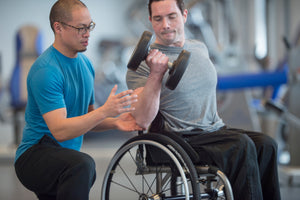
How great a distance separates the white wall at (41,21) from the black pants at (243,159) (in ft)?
22.5

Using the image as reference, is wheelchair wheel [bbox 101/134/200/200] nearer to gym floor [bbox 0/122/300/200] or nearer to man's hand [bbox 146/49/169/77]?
man's hand [bbox 146/49/169/77]

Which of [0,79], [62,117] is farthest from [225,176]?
[0,79]

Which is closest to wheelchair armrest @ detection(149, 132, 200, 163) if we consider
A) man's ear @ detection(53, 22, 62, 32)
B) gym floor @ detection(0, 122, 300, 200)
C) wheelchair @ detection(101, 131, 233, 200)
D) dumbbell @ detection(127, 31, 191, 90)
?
wheelchair @ detection(101, 131, 233, 200)

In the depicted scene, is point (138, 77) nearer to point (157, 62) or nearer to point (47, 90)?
point (157, 62)

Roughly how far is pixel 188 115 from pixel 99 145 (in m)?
3.27

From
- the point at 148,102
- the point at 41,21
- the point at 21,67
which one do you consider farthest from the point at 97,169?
the point at 41,21

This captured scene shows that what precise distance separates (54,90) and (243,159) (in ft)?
2.65

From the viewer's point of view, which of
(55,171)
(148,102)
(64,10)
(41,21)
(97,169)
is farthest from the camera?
(41,21)

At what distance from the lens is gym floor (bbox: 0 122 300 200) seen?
2.71 m

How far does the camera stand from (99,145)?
4.90 m

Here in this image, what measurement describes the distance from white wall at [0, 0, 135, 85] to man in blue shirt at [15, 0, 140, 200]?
6568 mm

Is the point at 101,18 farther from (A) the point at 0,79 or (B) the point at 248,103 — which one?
(B) the point at 248,103

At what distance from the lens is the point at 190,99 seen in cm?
178

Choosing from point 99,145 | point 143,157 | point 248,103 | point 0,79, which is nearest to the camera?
point 143,157
